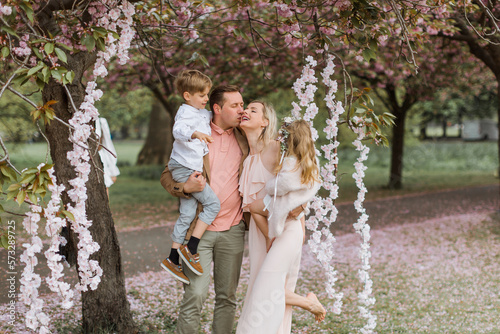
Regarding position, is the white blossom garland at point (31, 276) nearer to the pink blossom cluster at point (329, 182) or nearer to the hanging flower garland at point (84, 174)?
the hanging flower garland at point (84, 174)

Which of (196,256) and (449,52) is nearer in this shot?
(196,256)

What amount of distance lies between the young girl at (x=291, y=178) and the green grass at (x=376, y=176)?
4.00 metres

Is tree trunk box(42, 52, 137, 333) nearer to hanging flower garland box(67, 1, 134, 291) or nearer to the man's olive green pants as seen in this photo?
hanging flower garland box(67, 1, 134, 291)

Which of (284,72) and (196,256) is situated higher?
(284,72)

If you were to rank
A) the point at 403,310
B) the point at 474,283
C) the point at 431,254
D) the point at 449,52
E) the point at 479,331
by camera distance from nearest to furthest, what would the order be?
the point at 479,331 → the point at 403,310 → the point at 474,283 → the point at 431,254 → the point at 449,52

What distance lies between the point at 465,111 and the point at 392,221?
Result: 22.4 m

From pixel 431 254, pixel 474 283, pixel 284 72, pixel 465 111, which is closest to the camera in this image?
pixel 474 283

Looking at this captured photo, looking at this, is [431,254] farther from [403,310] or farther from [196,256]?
[196,256]

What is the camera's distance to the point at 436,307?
5.46m

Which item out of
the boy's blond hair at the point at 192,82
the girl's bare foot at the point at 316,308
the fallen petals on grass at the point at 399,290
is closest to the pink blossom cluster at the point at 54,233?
the boy's blond hair at the point at 192,82

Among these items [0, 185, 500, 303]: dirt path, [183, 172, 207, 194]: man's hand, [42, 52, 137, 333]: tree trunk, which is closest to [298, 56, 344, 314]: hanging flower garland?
[183, 172, 207, 194]: man's hand

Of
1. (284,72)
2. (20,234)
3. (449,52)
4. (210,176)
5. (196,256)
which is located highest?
(449,52)

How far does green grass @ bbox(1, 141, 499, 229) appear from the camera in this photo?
41.9ft

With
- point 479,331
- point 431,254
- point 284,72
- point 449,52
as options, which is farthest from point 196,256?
point 449,52
